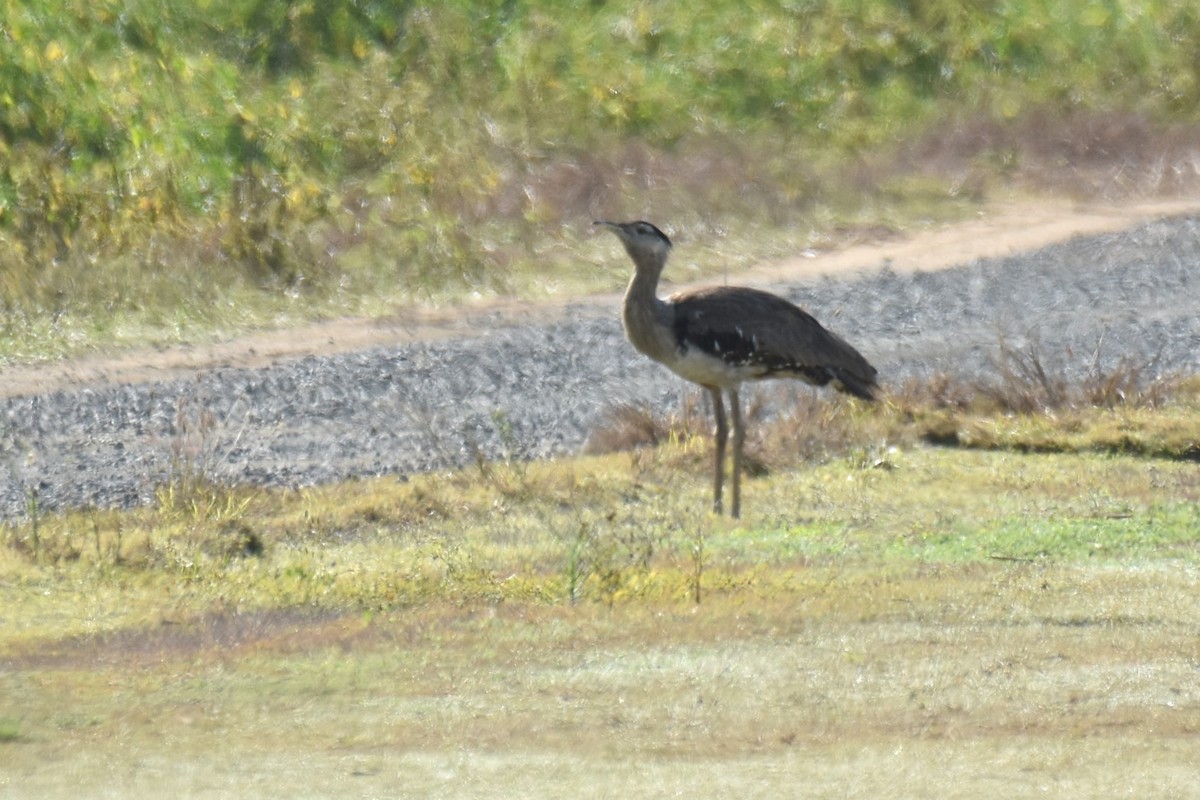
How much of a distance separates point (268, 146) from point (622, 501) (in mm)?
8062

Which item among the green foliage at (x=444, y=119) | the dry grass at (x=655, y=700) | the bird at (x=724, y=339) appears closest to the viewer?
the dry grass at (x=655, y=700)

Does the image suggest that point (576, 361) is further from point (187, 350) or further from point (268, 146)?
point (268, 146)

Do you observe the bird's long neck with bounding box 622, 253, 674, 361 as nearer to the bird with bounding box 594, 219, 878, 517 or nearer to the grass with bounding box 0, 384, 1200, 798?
the bird with bounding box 594, 219, 878, 517

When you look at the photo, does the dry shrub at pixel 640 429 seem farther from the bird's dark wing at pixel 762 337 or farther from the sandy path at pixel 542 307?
the sandy path at pixel 542 307

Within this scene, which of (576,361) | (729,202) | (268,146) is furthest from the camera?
(729,202)

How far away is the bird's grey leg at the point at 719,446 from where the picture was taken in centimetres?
1088

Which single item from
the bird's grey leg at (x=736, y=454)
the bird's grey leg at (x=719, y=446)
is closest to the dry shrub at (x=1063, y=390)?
the bird's grey leg at (x=719, y=446)

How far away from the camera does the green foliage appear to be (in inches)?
665

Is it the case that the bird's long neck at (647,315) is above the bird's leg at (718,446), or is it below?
above

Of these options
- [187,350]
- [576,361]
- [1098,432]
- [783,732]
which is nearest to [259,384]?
[187,350]

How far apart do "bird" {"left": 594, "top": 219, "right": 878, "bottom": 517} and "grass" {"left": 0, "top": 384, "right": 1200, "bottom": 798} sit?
0.47 meters

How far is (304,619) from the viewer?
25.9 feet

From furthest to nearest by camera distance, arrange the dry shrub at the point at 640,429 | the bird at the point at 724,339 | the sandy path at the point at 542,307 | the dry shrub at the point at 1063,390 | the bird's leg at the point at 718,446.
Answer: the sandy path at the point at 542,307, the dry shrub at the point at 1063,390, the dry shrub at the point at 640,429, the bird at the point at 724,339, the bird's leg at the point at 718,446

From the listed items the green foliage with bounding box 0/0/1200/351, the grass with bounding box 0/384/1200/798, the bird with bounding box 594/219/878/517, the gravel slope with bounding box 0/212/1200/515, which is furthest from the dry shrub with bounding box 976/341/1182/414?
the green foliage with bounding box 0/0/1200/351
